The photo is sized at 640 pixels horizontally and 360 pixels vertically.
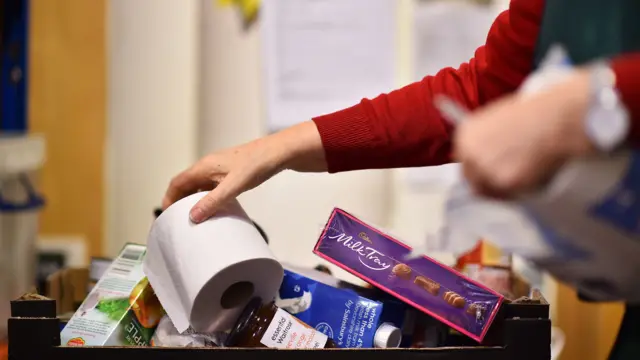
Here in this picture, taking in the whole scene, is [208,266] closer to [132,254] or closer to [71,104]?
[132,254]

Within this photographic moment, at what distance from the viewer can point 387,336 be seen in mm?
771

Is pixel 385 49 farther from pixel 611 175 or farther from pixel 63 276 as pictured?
pixel 611 175

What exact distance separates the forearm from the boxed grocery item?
0.64ft

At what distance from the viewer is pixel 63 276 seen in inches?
38.5

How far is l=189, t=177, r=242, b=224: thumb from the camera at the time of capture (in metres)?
0.79

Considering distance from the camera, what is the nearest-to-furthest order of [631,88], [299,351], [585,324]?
[631,88]
[299,351]
[585,324]

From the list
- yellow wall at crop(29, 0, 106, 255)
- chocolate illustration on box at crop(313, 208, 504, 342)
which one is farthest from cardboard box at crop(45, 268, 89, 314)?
yellow wall at crop(29, 0, 106, 255)

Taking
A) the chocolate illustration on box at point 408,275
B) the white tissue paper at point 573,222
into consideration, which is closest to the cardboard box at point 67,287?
the chocolate illustration on box at point 408,275

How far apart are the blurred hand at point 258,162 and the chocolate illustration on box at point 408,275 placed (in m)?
0.08

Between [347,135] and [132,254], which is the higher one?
[347,135]

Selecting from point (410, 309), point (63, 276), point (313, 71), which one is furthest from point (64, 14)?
point (410, 309)

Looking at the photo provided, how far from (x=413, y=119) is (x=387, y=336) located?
22 cm

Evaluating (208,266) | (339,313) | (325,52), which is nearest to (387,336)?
(339,313)

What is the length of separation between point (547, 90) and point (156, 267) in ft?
1.54
